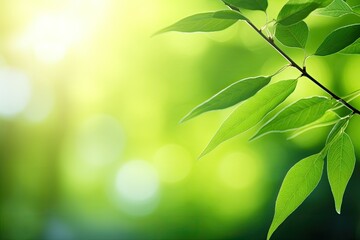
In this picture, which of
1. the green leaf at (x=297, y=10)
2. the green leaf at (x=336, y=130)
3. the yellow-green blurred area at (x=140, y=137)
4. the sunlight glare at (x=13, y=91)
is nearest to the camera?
the green leaf at (x=297, y=10)

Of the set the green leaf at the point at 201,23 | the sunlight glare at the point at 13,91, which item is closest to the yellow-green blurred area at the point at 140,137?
the sunlight glare at the point at 13,91

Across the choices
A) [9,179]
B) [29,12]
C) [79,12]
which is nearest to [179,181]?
[9,179]

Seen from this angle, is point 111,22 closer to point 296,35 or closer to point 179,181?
point 179,181

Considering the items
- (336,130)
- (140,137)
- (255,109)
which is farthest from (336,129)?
(140,137)

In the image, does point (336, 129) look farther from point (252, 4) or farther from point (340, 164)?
point (252, 4)

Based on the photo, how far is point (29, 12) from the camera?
5.55m

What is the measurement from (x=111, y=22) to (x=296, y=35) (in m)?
5.07

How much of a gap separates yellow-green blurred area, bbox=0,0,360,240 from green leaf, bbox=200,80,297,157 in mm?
3828

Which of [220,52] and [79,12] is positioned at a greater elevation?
[79,12]

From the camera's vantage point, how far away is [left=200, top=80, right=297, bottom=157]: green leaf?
0.50 m

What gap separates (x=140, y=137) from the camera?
Answer: 4949mm

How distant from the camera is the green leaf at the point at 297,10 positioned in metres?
0.43

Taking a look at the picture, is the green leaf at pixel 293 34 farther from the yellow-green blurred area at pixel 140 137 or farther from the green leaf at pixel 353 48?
the yellow-green blurred area at pixel 140 137

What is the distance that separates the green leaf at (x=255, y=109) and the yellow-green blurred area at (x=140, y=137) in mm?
3828
